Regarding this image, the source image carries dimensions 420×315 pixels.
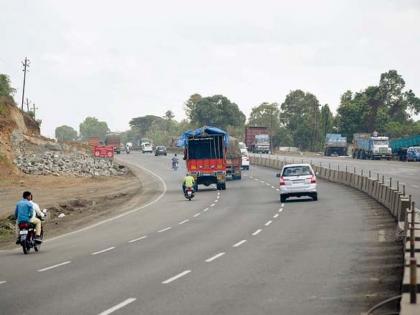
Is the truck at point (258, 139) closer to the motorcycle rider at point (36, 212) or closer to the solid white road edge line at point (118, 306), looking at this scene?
the motorcycle rider at point (36, 212)

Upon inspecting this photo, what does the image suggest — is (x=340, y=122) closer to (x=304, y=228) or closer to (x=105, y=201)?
(x=105, y=201)

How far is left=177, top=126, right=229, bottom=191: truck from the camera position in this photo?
171 feet

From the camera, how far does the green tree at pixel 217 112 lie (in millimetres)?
188500

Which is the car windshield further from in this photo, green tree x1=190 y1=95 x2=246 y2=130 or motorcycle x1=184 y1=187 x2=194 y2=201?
green tree x1=190 y1=95 x2=246 y2=130

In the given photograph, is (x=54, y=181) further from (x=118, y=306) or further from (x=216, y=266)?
(x=118, y=306)

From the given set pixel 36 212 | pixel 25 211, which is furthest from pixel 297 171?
pixel 25 211

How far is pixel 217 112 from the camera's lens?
188500mm

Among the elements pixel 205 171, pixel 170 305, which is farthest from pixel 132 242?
pixel 205 171

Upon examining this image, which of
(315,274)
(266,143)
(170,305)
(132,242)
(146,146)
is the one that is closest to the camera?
(170,305)

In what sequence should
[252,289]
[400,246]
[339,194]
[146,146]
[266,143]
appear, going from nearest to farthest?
[252,289] → [400,246] → [339,194] → [266,143] → [146,146]

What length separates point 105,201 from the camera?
1896 inches

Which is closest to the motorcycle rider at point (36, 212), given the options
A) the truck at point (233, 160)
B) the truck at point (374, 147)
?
the truck at point (233, 160)

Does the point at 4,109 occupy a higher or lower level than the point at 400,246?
higher

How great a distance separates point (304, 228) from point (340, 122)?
407 ft
